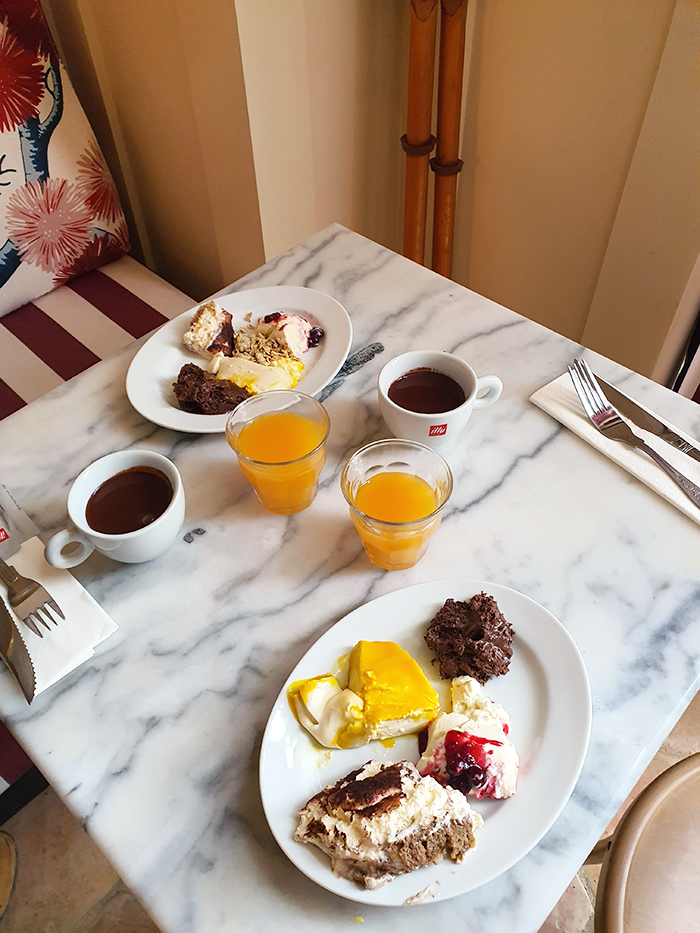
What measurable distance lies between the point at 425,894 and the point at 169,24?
5.54 feet

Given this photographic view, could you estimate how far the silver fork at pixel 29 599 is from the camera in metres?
0.83

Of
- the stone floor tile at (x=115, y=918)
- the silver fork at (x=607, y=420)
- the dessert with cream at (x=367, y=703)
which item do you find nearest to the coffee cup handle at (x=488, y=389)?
the silver fork at (x=607, y=420)

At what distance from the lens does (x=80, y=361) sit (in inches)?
64.9

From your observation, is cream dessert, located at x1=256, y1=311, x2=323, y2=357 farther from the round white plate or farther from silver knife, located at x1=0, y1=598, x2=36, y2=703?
silver knife, located at x1=0, y1=598, x2=36, y2=703

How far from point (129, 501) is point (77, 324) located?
1014mm

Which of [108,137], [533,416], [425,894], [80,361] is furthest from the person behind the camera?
[108,137]

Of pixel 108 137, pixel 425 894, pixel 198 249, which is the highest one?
pixel 425 894

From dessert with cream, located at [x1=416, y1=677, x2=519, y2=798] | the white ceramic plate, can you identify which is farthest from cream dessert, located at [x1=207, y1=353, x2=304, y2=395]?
dessert with cream, located at [x1=416, y1=677, x2=519, y2=798]

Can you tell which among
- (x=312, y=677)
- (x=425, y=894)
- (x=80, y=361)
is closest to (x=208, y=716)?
(x=312, y=677)

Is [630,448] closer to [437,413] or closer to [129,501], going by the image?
[437,413]

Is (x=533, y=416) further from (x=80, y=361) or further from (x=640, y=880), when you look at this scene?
(x=80, y=361)

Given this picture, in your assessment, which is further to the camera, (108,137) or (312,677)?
(108,137)

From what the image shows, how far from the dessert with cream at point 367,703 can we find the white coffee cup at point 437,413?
0.33 metres

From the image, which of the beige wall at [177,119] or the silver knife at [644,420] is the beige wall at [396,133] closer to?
the beige wall at [177,119]
